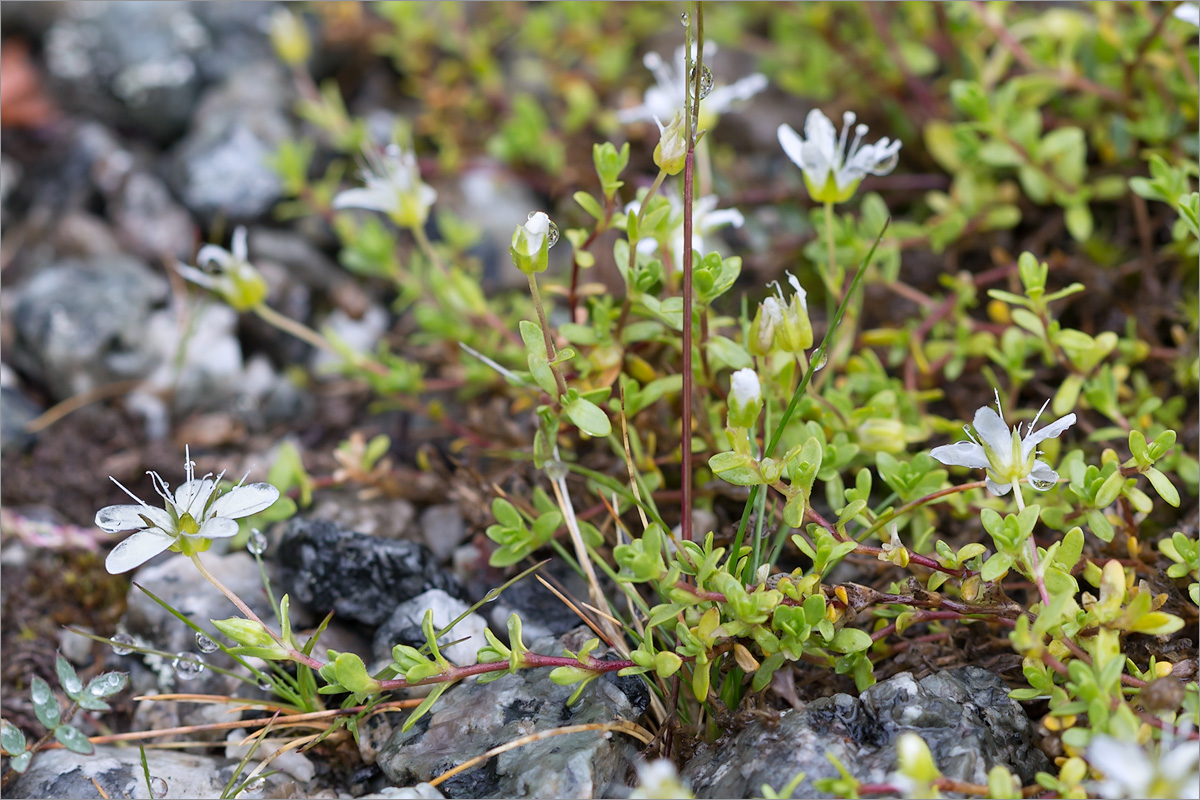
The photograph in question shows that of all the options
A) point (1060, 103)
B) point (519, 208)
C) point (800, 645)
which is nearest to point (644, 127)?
point (519, 208)

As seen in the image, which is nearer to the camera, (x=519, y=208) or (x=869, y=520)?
(x=869, y=520)

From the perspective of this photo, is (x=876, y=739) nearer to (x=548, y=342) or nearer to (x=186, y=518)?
(x=548, y=342)

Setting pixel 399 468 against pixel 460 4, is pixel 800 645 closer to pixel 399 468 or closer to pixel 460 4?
pixel 399 468

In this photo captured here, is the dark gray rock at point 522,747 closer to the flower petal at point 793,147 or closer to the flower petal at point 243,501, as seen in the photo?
the flower petal at point 243,501

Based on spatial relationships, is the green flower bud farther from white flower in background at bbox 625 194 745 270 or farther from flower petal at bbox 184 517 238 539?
flower petal at bbox 184 517 238 539

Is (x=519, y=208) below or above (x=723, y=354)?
below

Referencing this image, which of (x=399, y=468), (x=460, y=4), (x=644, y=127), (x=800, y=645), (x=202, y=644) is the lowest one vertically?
(x=399, y=468)

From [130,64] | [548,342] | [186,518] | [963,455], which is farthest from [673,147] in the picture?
[130,64]
